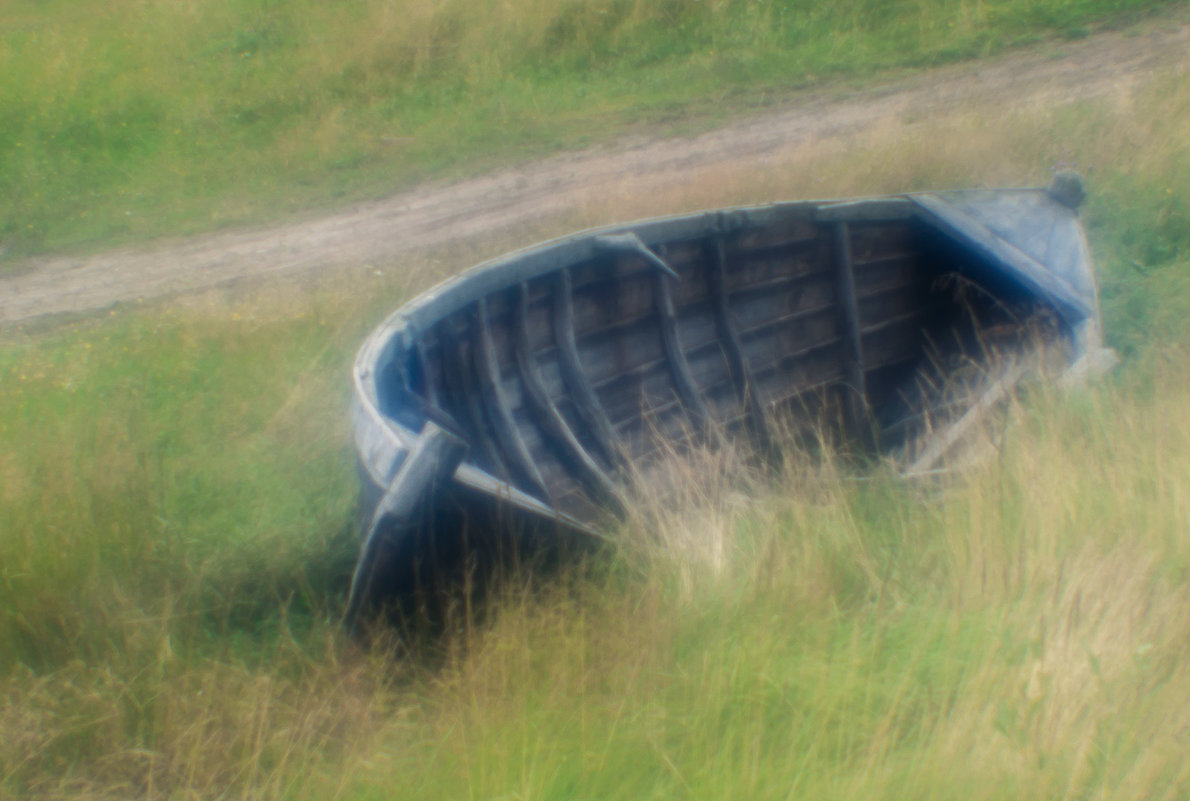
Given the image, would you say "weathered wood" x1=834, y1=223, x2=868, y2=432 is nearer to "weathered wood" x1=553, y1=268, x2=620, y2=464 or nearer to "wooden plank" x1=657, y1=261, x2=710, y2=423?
"wooden plank" x1=657, y1=261, x2=710, y2=423

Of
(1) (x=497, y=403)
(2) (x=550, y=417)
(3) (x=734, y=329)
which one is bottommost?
(2) (x=550, y=417)

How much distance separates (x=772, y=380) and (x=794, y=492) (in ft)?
6.12

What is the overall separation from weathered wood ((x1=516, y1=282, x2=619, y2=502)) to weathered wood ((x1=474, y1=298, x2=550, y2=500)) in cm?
21

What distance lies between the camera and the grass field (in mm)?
2125

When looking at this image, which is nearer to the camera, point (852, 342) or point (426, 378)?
point (426, 378)

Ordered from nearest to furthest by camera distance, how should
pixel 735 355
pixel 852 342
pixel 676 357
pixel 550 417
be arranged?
pixel 550 417
pixel 676 357
pixel 735 355
pixel 852 342

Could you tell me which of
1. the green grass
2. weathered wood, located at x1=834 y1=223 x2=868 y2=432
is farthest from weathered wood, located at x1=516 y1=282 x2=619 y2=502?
the green grass

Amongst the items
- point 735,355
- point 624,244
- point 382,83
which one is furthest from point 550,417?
point 382,83

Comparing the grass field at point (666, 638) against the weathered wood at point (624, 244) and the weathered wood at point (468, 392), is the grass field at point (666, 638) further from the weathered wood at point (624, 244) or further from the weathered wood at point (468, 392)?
the weathered wood at point (624, 244)

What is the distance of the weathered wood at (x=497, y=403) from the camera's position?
423cm

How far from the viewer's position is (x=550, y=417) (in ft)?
14.7

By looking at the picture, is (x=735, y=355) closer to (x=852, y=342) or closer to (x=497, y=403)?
(x=852, y=342)

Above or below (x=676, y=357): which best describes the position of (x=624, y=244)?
above

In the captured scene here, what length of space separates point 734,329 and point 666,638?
2.80m
